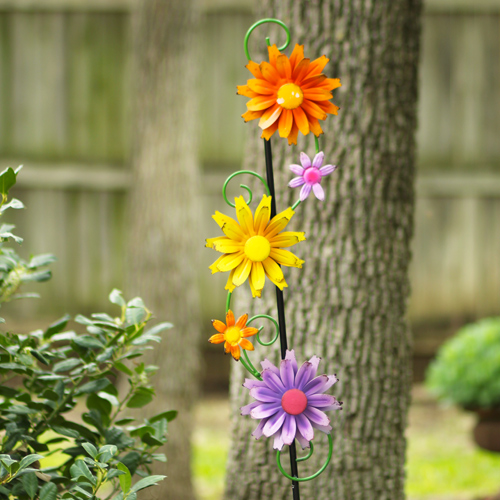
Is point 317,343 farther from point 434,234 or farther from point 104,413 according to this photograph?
point 434,234

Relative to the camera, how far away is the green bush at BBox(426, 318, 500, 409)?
3.20 m

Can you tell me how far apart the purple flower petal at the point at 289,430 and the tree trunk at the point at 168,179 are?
78.0 inches

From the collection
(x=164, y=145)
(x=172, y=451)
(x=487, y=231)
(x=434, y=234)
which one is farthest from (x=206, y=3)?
(x=172, y=451)

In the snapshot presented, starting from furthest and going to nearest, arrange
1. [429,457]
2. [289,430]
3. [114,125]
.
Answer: [114,125] < [429,457] < [289,430]

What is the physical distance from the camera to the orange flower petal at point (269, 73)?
1119 mm

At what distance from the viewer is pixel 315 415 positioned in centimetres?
111

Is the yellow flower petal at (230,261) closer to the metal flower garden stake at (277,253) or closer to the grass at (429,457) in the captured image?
the metal flower garden stake at (277,253)

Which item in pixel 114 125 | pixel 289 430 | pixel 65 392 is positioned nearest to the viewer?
pixel 289 430

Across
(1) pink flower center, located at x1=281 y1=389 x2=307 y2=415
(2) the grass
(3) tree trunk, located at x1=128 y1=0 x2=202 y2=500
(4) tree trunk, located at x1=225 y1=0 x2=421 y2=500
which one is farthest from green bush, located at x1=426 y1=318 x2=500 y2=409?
(1) pink flower center, located at x1=281 y1=389 x2=307 y2=415

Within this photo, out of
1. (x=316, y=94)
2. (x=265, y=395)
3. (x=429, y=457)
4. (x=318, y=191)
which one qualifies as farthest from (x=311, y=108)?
(x=429, y=457)

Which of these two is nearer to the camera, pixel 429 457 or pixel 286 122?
pixel 286 122

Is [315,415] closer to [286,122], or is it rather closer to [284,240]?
[284,240]

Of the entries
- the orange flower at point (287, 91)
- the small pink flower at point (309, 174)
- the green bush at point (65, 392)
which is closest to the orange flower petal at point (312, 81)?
the orange flower at point (287, 91)

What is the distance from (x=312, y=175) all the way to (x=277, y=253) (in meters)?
0.16
